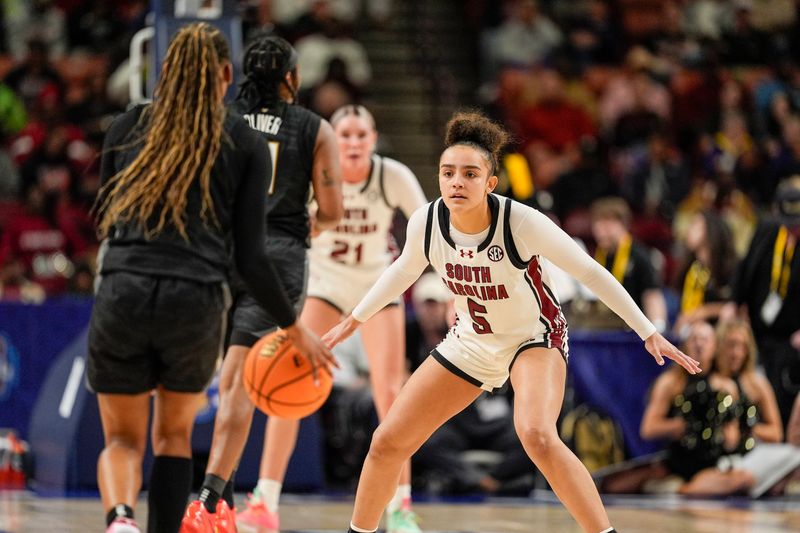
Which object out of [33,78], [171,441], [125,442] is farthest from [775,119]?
[125,442]

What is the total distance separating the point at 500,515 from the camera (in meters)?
8.73

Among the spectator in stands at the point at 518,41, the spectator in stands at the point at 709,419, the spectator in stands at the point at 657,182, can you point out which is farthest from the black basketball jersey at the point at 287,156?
the spectator in stands at the point at 518,41

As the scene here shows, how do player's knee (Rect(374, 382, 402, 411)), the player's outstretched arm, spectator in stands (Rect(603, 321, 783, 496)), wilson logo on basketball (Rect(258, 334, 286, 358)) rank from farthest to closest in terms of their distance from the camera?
spectator in stands (Rect(603, 321, 783, 496)), player's knee (Rect(374, 382, 402, 411)), the player's outstretched arm, wilson logo on basketball (Rect(258, 334, 286, 358))

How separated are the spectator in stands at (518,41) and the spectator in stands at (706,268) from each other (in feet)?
20.1

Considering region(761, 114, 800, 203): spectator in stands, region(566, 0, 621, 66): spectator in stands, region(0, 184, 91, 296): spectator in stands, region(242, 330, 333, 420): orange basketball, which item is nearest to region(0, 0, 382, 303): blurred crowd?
region(0, 184, 91, 296): spectator in stands

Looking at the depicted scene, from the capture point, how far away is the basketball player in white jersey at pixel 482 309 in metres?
5.55

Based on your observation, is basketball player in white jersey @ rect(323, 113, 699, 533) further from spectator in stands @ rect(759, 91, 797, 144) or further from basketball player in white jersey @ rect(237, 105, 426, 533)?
spectator in stands @ rect(759, 91, 797, 144)

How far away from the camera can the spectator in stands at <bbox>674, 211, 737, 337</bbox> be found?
1123 cm

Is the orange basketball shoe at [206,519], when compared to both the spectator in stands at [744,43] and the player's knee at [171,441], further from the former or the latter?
the spectator in stands at [744,43]

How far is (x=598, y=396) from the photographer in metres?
10.5

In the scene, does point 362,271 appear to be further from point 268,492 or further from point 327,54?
point 327,54

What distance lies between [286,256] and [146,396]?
5.80 feet

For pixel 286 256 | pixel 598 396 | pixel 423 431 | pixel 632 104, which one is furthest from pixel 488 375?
pixel 632 104

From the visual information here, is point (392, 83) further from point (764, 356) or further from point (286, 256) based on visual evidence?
point (286, 256)
